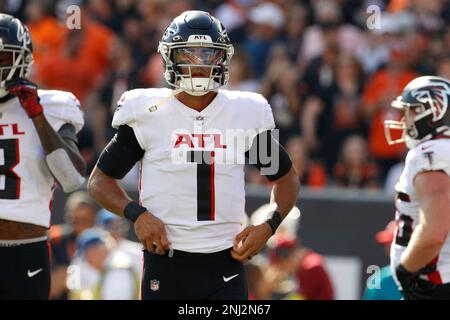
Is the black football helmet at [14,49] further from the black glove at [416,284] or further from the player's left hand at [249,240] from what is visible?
the black glove at [416,284]

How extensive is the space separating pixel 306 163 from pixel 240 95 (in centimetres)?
501

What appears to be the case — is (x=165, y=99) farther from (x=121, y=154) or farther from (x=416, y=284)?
(x=416, y=284)

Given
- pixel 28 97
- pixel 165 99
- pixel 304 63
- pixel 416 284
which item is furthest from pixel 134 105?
pixel 304 63

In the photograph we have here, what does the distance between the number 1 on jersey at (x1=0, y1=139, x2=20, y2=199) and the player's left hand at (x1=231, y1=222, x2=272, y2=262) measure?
4.01 ft

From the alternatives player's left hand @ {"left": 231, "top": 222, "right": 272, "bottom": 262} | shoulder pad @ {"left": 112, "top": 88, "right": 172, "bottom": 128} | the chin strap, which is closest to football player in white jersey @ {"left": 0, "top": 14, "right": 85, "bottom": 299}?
shoulder pad @ {"left": 112, "top": 88, "right": 172, "bottom": 128}

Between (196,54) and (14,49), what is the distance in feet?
3.48

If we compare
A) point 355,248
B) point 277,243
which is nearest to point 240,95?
point 277,243

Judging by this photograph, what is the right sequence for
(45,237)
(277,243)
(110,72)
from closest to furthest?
Result: (45,237) → (277,243) → (110,72)

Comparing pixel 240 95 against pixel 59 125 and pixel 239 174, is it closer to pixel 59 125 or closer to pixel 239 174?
pixel 239 174

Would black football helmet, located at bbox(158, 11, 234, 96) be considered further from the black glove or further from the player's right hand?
the black glove

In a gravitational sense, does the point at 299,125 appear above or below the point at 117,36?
below

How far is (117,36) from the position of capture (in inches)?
490

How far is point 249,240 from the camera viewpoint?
527 centimetres

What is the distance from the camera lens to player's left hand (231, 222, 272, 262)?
17.3ft
